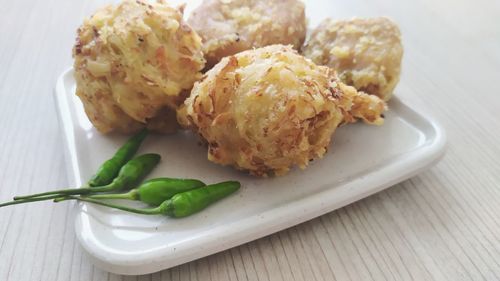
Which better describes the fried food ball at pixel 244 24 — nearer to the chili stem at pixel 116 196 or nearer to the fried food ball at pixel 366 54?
the fried food ball at pixel 366 54

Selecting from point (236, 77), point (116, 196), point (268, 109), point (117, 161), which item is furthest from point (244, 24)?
point (116, 196)

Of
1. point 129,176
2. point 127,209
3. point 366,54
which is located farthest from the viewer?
point 366,54

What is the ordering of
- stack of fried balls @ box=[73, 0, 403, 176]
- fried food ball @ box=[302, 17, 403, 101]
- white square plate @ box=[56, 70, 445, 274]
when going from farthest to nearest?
fried food ball @ box=[302, 17, 403, 101], stack of fried balls @ box=[73, 0, 403, 176], white square plate @ box=[56, 70, 445, 274]

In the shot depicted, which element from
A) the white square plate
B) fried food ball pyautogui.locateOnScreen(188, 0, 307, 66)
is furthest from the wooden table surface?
fried food ball pyautogui.locateOnScreen(188, 0, 307, 66)

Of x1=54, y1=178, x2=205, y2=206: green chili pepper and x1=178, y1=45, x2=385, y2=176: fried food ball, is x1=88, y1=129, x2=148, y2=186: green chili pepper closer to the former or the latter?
x1=54, y1=178, x2=205, y2=206: green chili pepper

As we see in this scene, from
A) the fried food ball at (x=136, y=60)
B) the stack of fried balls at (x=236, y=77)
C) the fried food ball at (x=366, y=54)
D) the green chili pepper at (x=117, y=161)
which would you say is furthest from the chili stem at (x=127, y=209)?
the fried food ball at (x=366, y=54)

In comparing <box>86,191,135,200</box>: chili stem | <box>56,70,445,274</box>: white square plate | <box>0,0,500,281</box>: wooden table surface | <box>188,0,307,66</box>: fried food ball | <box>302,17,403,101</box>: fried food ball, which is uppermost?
<box>188,0,307,66</box>: fried food ball

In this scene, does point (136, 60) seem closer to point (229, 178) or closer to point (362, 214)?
point (229, 178)
